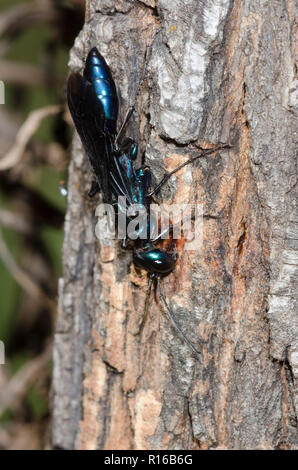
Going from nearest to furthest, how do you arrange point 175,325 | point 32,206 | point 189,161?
1. point 189,161
2. point 175,325
3. point 32,206

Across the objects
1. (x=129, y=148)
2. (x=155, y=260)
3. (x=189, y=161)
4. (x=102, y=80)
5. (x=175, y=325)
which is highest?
(x=102, y=80)

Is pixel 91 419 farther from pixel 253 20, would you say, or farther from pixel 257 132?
pixel 253 20

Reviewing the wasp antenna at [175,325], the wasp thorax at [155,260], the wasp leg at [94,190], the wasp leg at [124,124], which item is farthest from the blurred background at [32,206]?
Result: the wasp antenna at [175,325]

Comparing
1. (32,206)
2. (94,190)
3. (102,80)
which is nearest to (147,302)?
(94,190)

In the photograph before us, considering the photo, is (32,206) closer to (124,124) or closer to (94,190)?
(94,190)

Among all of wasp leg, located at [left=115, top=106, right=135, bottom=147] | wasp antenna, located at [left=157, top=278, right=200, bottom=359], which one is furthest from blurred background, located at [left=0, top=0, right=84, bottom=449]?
wasp antenna, located at [left=157, top=278, right=200, bottom=359]

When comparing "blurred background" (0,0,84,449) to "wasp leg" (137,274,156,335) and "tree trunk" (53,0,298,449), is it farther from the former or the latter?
"wasp leg" (137,274,156,335)
